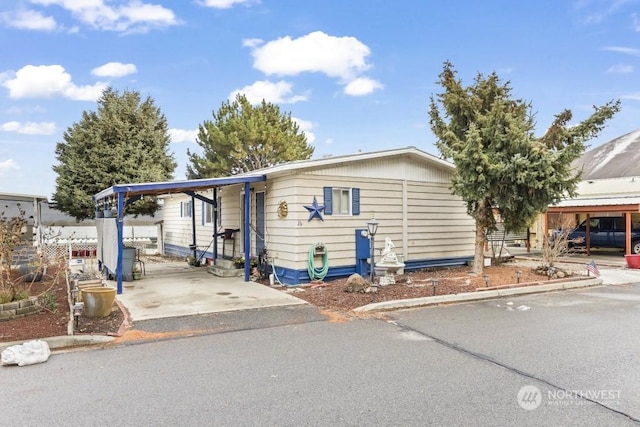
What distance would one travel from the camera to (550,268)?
10758mm

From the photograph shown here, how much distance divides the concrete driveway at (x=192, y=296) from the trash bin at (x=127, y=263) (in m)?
0.24

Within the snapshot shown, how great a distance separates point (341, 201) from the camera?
A: 1040 cm

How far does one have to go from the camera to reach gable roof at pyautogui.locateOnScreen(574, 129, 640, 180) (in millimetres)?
21955

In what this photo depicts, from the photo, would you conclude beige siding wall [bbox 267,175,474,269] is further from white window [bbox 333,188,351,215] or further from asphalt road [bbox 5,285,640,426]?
asphalt road [bbox 5,285,640,426]

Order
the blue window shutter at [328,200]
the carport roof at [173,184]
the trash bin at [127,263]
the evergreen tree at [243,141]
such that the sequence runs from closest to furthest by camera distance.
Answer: the carport roof at [173,184] → the blue window shutter at [328,200] → the trash bin at [127,263] → the evergreen tree at [243,141]

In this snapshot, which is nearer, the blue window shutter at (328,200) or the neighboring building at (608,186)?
the blue window shutter at (328,200)

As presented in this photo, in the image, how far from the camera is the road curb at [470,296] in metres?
7.60

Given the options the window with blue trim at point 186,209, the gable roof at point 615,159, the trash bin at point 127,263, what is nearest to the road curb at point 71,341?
the trash bin at point 127,263

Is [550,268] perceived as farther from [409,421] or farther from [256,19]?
[256,19]

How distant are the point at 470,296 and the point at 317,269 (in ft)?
11.1

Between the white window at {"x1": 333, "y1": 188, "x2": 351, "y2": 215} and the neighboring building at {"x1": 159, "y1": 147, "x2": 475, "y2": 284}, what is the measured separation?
24 mm

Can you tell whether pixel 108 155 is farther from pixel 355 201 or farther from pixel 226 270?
pixel 355 201

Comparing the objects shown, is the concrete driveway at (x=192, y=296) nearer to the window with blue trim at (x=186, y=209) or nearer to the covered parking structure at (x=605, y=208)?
the window with blue trim at (x=186, y=209)

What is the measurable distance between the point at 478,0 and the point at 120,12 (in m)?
10.3
